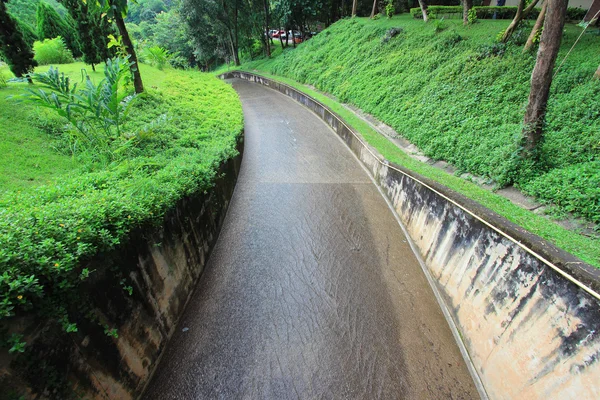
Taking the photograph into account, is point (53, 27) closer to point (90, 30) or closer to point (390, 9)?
point (90, 30)

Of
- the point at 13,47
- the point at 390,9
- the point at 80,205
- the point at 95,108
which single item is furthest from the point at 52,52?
the point at 390,9

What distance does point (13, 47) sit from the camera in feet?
25.5

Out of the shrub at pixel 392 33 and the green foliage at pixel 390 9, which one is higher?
the green foliage at pixel 390 9

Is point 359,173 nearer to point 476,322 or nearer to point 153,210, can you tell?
point 476,322

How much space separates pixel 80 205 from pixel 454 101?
10.9 meters

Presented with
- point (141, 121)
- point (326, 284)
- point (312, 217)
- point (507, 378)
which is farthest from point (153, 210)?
point (507, 378)

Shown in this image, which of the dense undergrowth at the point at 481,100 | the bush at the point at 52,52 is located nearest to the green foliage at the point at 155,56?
the bush at the point at 52,52

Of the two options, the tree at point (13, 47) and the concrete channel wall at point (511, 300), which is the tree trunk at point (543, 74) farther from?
the tree at point (13, 47)

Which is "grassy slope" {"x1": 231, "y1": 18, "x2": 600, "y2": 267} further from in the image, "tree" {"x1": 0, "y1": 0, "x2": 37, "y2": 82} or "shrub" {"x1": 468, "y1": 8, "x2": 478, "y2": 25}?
"tree" {"x1": 0, "y1": 0, "x2": 37, "y2": 82}

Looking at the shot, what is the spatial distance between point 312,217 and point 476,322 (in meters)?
4.27

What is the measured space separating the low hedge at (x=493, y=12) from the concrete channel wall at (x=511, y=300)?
15.1m

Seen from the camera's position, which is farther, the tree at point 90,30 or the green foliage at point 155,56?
the green foliage at point 155,56

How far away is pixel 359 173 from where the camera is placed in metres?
9.73

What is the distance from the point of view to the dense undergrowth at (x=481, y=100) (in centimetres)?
578
